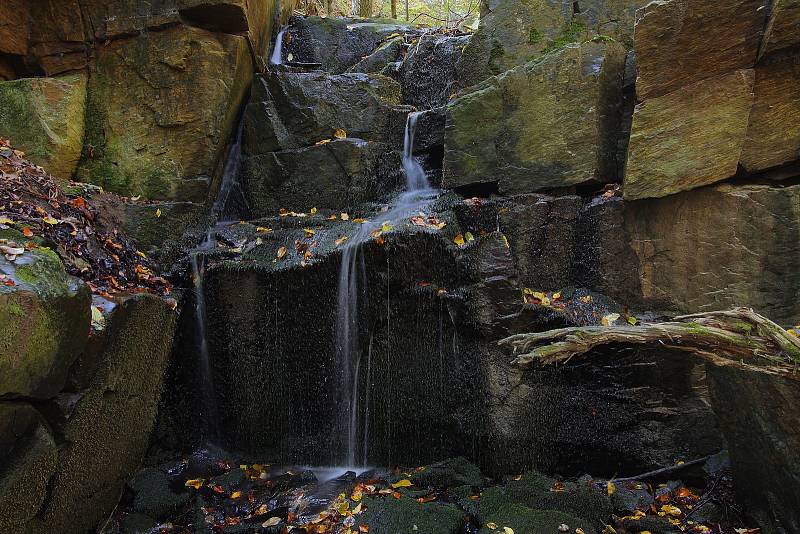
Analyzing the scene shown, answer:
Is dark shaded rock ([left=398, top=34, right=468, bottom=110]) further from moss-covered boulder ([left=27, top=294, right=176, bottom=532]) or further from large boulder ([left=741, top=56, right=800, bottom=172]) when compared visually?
moss-covered boulder ([left=27, top=294, right=176, bottom=532])

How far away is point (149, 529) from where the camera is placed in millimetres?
4484

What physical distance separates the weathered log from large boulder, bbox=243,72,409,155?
505 centimetres

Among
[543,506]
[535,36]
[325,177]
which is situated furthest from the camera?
[325,177]

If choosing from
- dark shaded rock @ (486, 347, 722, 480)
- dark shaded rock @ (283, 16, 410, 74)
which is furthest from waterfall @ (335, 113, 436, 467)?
dark shaded rock @ (283, 16, 410, 74)

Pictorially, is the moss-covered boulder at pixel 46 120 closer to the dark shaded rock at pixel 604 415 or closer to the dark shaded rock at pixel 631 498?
the dark shaded rock at pixel 604 415

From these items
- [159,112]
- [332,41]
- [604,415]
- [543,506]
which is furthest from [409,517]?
[332,41]

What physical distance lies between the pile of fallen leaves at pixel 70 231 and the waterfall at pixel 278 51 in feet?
15.9

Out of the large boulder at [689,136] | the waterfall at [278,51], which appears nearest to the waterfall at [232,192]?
the waterfall at [278,51]

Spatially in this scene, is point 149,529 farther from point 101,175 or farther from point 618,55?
point 618,55

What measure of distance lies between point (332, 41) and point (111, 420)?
893cm

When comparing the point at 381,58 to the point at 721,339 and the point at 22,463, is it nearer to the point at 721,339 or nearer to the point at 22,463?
the point at 721,339

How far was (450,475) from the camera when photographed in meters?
5.02

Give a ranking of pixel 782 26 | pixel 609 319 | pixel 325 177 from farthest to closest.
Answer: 1. pixel 325 177
2. pixel 609 319
3. pixel 782 26

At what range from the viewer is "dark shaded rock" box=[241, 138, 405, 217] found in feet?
24.2
